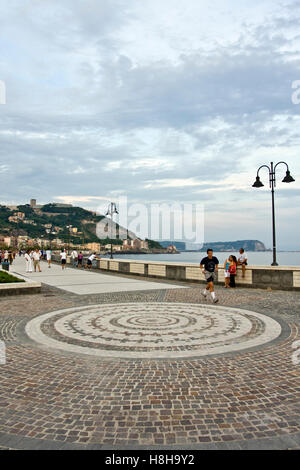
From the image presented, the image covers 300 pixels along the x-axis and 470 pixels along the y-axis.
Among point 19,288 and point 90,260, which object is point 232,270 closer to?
point 19,288

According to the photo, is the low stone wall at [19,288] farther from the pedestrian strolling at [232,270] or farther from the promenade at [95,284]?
the pedestrian strolling at [232,270]

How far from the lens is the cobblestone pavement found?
3.19m

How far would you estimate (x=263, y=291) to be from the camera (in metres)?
13.9

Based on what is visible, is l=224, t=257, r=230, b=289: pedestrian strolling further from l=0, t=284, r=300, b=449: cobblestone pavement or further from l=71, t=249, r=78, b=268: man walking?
l=71, t=249, r=78, b=268: man walking

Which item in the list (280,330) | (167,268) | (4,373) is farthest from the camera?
(167,268)

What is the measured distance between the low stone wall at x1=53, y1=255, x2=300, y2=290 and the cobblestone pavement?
26.6 feet

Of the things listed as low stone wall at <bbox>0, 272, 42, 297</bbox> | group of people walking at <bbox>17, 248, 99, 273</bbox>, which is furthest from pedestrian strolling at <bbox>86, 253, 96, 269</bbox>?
low stone wall at <bbox>0, 272, 42, 297</bbox>

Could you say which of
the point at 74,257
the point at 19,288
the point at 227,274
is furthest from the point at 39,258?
the point at 227,274

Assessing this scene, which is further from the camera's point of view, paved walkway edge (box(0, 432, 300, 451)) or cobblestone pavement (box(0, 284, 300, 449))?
cobblestone pavement (box(0, 284, 300, 449))

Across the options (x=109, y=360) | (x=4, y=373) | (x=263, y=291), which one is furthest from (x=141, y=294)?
(x=4, y=373)

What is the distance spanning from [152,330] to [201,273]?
1033 cm

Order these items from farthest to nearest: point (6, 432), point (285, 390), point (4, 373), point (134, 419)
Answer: point (4, 373) < point (285, 390) < point (134, 419) < point (6, 432)
